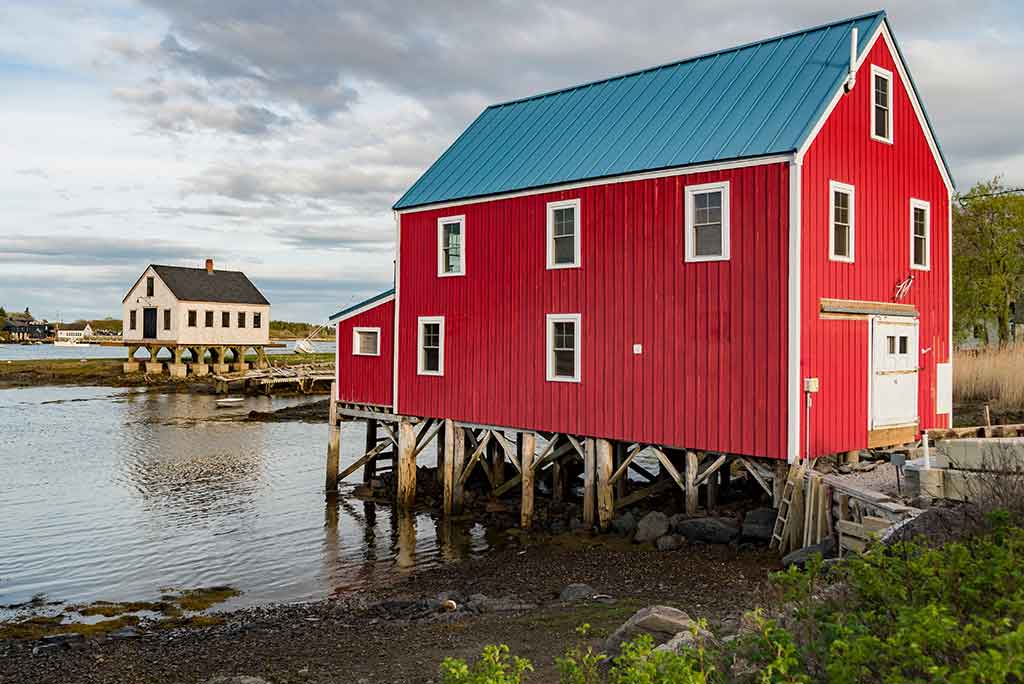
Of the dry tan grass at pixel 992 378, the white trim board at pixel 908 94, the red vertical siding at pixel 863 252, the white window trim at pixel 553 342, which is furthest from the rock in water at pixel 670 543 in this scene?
the dry tan grass at pixel 992 378

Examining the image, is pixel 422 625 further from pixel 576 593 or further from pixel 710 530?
pixel 710 530

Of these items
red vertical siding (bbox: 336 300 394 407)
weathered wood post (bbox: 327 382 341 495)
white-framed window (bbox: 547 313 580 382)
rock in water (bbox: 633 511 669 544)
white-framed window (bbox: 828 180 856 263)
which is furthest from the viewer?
weathered wood post (bbox: 327 382 341 495)

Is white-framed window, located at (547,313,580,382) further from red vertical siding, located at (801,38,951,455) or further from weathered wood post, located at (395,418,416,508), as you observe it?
weathered wood post, located at (395,418,416,508)

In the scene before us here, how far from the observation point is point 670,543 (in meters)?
16.9

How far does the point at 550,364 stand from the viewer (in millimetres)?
20000

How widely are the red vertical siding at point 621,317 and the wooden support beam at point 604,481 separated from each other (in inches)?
15.0

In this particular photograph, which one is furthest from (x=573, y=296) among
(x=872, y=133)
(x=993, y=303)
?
(x=993, y=303)

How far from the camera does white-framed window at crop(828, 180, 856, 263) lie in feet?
55.8

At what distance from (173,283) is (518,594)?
5628cm

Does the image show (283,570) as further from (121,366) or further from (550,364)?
(121,366)

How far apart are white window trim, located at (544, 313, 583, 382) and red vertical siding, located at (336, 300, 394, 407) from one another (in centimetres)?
589

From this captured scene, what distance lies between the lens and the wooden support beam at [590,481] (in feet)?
64.1

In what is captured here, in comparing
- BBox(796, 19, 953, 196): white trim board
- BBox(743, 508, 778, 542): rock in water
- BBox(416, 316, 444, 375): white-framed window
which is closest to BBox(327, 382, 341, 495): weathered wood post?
BBox(416, 316, 444, 375): white-framed window

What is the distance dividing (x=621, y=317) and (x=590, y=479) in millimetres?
3616
